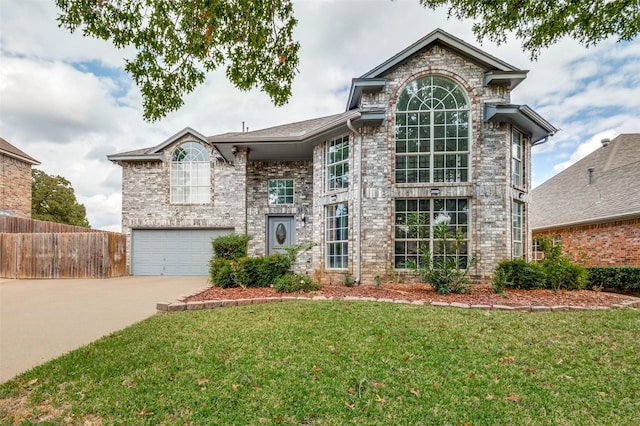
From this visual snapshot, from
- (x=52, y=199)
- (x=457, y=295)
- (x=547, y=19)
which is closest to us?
(x=547, y=19)

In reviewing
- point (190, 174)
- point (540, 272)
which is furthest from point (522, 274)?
point (190, 174)

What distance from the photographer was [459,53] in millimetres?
8727

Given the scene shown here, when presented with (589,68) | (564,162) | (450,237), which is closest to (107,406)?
(450,237)

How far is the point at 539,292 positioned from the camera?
7.45 m

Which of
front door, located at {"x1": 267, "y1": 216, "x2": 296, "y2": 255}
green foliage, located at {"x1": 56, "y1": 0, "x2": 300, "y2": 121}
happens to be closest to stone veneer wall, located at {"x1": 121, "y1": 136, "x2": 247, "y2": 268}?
front door, located at {"x1": 267, "y1": 216, "x2": 296, "y2": 255}

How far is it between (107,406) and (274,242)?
9.59 meters

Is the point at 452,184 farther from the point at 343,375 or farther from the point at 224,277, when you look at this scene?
the point at 343,375

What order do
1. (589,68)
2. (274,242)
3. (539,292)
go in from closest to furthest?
(539,292) < (589,68) < (274,242)

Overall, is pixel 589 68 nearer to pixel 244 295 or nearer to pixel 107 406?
pixel 244 295

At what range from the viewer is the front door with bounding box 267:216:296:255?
1220 cm

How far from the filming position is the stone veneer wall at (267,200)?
39.3ft

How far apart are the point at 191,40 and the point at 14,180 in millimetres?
20727

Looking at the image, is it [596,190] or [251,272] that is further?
[596,190]

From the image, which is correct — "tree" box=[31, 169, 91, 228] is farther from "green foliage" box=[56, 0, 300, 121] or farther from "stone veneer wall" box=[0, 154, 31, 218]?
"green foliage" box=[56, 0, 300, 121]
